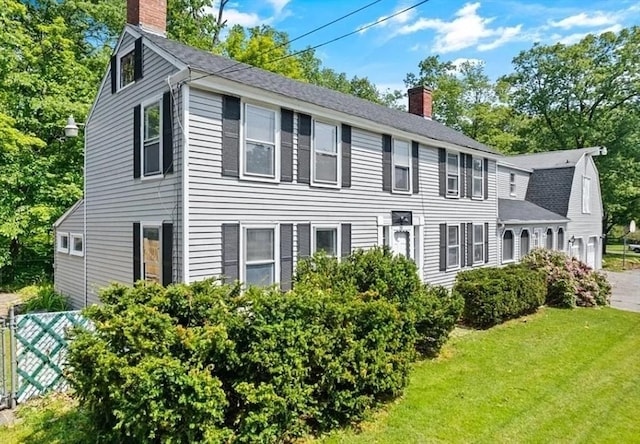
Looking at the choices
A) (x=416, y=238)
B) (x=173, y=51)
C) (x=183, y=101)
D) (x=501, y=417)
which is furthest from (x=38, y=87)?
(x=501, y=417)

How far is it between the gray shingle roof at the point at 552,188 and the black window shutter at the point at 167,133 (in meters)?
20.1

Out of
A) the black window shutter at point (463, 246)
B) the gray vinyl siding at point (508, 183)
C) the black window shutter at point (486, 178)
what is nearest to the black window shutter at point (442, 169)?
the black window shutter at point (463, 246)

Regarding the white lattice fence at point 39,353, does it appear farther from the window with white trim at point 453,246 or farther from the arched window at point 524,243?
the arched window at point 524,243

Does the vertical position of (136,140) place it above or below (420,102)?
below

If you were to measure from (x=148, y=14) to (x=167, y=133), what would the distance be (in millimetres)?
3989

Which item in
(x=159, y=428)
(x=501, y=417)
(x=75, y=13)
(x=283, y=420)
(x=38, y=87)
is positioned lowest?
(x=501, y=417)

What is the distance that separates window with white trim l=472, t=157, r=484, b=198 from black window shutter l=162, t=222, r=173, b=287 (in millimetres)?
11912

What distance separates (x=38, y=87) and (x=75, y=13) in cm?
657

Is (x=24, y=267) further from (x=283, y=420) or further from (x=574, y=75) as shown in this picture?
(x=574, y=75)

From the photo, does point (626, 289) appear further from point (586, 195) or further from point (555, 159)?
point (555, 159)

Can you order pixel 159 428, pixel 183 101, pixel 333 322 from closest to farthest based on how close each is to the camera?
pixel 159 428
pixel 333 322
pixel 183 101

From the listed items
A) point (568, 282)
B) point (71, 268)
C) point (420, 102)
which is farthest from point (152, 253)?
point (420, 102)

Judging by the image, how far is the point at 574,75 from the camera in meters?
29.8

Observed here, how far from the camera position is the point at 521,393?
6395 millimetres
